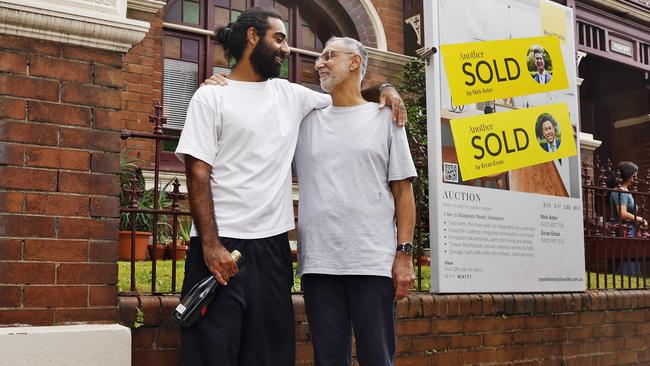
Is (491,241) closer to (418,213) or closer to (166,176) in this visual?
(418,213)

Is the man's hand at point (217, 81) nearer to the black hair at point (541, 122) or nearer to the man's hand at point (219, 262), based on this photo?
the man's hand at point (219, 262)

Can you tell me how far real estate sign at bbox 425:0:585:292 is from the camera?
450 cm

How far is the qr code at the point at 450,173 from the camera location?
447 centimetres

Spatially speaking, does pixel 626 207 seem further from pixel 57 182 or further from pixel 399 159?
pixel 57 182

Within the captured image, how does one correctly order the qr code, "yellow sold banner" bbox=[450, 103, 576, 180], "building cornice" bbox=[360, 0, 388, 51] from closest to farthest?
the qr code → "yellow sold banner" bbox=[450, 103, 576, 180] → "building cornice" bbox=[360, 0, 388, 51]

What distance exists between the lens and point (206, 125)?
2.86 metres

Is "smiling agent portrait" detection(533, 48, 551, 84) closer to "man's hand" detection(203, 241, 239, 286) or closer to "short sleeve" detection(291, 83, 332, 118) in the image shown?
"short sleeve" detection(291, 83, 332, 118)

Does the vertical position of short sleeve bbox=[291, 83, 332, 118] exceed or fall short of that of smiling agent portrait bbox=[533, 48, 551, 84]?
it falls short

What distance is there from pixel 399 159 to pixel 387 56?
7.67m

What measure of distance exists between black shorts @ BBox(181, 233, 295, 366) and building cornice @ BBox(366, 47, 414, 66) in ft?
25.3

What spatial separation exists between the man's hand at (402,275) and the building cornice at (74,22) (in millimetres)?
1528

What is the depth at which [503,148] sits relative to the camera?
15.8 ft

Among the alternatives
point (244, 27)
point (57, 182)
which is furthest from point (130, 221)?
point (244, 27)

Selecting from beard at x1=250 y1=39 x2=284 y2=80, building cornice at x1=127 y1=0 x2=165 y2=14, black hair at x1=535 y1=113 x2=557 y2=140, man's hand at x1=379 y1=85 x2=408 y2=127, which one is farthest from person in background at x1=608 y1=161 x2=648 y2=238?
building cornice at x1=127 y1=0 x2=165 y2=14
